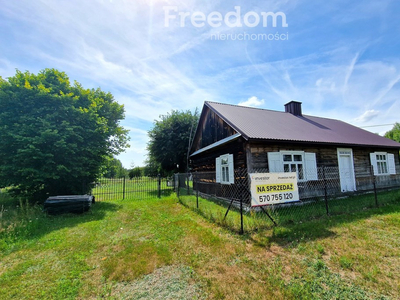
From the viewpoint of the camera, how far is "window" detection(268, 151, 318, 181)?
8711 mm

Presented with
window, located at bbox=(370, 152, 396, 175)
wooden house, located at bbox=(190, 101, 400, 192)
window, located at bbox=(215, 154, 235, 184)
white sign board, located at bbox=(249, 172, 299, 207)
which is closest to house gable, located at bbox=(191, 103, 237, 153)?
wooden house, located at bbox=(190, 101, 400, 192)

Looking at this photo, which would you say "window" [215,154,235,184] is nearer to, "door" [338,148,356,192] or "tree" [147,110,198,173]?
"door" [338,148,356,192]

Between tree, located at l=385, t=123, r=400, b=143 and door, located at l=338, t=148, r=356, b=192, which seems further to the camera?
tree, located at l=385, t=123, r=400, b=143

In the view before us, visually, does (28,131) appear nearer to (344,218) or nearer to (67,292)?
(67,292)

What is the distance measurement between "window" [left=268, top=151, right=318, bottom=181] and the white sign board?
9.46 feet

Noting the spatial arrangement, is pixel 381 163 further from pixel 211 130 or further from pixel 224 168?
pixel 211 130

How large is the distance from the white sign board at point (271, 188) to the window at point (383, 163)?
34.7ft

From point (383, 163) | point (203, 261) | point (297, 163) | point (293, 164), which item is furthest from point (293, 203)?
point (383, 163)

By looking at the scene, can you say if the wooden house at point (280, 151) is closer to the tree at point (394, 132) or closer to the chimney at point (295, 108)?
the chimney at point (295, 108)

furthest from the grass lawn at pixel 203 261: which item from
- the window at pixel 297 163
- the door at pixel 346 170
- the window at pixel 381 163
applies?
the window at pixel 381 163

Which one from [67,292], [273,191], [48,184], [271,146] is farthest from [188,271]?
[48,184]

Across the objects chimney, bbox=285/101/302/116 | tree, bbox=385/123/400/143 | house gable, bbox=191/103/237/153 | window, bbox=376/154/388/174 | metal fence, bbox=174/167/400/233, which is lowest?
metal fence, bbox=174/167/400/233

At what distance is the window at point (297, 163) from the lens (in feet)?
28.6

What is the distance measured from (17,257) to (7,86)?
29.4 feet
